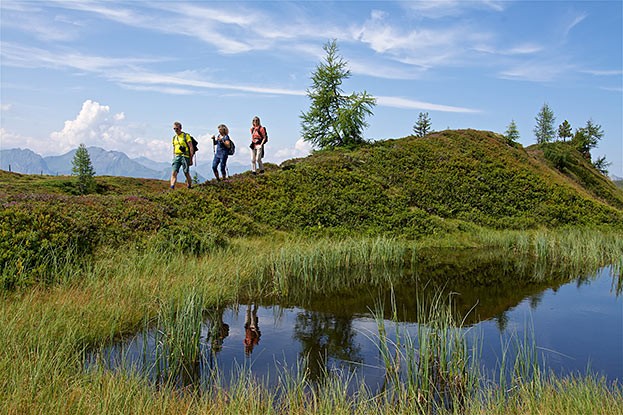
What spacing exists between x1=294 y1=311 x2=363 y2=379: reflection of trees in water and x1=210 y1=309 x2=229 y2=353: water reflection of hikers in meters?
1.33

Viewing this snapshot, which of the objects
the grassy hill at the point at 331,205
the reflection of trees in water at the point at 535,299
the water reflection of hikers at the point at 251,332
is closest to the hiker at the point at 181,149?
the grassy hill at the point at 331,205

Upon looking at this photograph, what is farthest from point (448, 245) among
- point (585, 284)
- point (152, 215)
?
point (152, 215)

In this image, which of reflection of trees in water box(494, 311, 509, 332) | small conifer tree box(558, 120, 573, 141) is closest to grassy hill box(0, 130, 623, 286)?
reflection of trees in water box(494, 311, 509, 332)

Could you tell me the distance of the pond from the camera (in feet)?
20.4

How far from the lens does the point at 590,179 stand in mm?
41125

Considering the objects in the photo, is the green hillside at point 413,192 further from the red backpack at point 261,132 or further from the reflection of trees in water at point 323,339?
the reflection of trees in water at point 323,339

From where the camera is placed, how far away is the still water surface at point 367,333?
20.6 feet

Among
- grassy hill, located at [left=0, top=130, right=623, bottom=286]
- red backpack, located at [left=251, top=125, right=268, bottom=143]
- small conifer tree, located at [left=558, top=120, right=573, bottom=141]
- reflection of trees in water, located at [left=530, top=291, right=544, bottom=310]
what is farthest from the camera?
small conifer tree, located at [left=558, top=120, right=573, bottom=141]

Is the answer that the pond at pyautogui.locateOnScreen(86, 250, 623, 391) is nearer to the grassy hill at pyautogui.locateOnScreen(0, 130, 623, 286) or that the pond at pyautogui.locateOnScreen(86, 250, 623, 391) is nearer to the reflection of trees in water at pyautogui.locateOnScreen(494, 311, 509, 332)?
the reflection of trees in water at pyautogui.locateOnScreen(494, 311, 509, 332)

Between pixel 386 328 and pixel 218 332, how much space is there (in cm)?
322

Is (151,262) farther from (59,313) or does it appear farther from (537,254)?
(537,254)

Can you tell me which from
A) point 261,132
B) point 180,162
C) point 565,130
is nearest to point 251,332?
point 180,162

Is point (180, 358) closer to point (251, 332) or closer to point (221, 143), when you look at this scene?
point (251, 332)

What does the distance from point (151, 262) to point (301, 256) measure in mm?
4289
